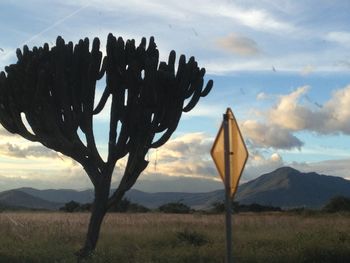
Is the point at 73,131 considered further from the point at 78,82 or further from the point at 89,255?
the point at 89,255

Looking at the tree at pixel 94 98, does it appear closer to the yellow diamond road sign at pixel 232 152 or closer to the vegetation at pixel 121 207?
the yellow diamond road sign at pixel 232 152

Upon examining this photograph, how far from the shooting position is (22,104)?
55.3 feet

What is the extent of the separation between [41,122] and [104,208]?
10.0 feet

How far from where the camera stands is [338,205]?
6234 centimetres

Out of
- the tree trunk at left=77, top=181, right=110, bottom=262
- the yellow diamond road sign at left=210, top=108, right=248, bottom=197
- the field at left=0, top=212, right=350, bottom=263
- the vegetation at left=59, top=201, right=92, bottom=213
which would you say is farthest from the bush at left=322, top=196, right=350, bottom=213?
the yellow diamond road sign at left=210, top=108, right=248, bottom=197

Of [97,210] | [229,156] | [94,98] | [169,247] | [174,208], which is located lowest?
[169,247]

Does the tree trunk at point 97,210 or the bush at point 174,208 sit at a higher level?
the bush at point 174,208

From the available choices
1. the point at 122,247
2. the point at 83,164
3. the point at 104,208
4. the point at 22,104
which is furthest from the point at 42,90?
the point at 122,247

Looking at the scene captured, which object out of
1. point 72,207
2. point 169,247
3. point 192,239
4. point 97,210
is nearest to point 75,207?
point 72,207

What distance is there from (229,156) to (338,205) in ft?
181

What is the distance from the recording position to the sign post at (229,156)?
31.7 feet

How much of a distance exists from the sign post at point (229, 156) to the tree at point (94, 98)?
21.6 feet

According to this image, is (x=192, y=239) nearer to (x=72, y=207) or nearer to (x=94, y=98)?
(x=94, y=98)

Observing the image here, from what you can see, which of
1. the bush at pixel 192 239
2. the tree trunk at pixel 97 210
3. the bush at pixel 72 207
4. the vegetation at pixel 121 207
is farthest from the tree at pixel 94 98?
the bush at pixel 72 207
